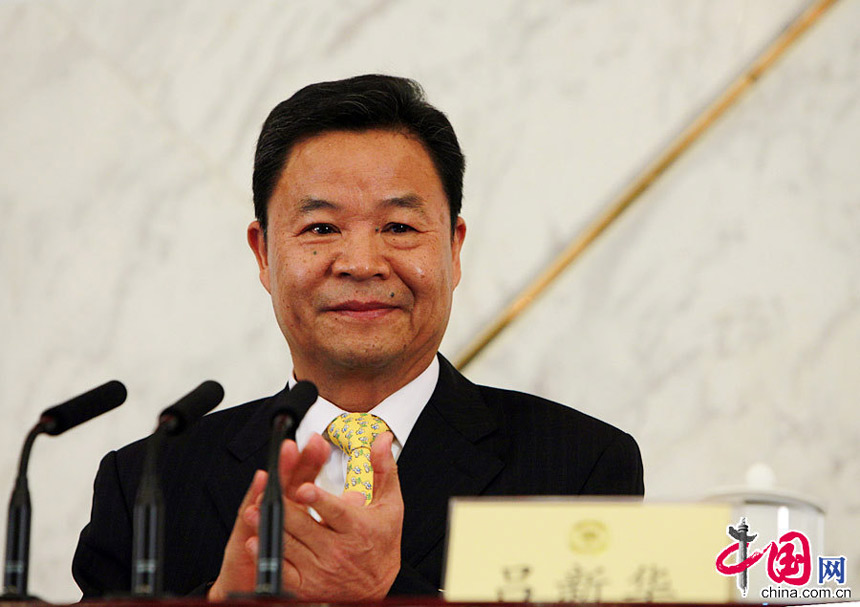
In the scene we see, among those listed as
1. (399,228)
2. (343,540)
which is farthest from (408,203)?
(343,540)

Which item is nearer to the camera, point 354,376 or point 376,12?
point 354,376

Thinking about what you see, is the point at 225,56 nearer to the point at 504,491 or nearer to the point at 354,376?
the point at 354,376

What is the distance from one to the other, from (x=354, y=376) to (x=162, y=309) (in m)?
1.17

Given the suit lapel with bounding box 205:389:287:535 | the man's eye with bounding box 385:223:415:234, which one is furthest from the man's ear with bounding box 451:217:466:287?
the suit lapel with bounding box 205:389:287:535

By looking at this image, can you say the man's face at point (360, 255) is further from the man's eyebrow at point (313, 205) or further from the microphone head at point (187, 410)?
the microphone head at point (187, 410)

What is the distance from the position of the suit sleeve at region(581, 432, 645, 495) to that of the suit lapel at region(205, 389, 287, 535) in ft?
1.69

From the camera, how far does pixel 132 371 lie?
3.15 metres

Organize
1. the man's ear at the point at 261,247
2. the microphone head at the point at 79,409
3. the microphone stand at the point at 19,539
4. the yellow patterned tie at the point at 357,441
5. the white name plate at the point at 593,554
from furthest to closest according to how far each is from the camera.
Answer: the man's ear at the point at 261,247 → the yellow patterned tie at the point at 357,441 → the microphone head at the point at 79,409 → the microphone stand at the point at 19,539 → the white name plate at the point at 593,554

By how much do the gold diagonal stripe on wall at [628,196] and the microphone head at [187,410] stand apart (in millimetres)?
1489

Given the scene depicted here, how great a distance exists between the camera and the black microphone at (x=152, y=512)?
136 cm

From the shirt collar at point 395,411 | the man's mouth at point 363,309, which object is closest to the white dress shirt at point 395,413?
the shirt collar at point 395,411

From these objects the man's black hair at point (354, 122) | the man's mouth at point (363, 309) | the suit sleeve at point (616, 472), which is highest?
the man's black hair at point (354, 122)

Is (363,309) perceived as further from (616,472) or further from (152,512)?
(152,512)

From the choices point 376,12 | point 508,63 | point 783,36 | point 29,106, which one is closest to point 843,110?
point 783,36
